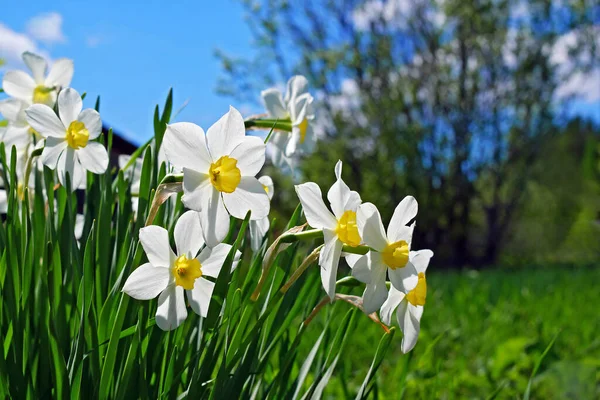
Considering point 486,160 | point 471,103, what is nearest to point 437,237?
point 486,160

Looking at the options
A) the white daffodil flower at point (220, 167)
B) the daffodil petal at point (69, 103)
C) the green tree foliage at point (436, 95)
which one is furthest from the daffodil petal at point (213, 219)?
the green tree foliage at point (436, 95)

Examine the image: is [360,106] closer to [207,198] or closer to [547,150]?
[547,150]

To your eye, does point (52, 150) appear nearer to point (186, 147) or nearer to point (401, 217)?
point (186, 147)

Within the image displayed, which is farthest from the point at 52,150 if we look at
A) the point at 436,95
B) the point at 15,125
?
the point at 436,95

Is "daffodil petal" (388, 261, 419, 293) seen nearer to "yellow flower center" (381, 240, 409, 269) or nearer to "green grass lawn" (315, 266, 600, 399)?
"yellow flower center" (381, 240, 409, 269)

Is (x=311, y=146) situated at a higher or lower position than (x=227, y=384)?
higher

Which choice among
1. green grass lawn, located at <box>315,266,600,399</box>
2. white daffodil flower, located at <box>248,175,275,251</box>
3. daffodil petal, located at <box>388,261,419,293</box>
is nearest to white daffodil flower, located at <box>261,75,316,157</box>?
white daffodil flower, located at <box>248,175,275,251</box>

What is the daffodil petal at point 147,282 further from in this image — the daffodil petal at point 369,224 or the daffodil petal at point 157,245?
the daffodil petal at point 369,224
